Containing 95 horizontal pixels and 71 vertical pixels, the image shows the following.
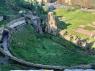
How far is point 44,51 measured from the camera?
4841 centimetres

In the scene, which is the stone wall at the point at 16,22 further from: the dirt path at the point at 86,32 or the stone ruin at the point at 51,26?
the dirt path at the point at 86,32

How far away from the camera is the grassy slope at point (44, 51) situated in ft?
148

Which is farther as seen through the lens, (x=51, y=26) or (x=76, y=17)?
(x=76, y=17)

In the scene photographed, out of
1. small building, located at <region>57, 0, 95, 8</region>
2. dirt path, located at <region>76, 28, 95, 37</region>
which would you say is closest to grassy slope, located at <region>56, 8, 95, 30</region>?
dirt path, located at <region>76, 28, 95, 37</region>

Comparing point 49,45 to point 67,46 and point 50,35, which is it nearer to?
point 67,46

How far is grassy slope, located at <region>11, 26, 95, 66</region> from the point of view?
45250 mm

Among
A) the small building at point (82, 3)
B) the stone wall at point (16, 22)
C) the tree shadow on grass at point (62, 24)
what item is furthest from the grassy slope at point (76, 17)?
the stone wall at point (16, 22)

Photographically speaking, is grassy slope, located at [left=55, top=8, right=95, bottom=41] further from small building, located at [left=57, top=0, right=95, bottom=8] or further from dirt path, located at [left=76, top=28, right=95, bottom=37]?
small building, located at [left=57, top=0, right=95, bottom=8]

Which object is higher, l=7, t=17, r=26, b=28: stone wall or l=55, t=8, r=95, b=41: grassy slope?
l=7, t=17, r=26, b=28: stone wall

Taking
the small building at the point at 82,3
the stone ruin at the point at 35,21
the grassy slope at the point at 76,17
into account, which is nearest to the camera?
the stone ruin at the point at 35,21

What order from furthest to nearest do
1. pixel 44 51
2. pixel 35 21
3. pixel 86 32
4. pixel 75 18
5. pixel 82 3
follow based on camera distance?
pixel 82 3
pixel 75 18
pixel 35 21
pixel 86 32
pixel 44 51

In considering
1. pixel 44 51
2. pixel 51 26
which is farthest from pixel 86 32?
pixel 44 51

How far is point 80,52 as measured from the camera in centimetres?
5062

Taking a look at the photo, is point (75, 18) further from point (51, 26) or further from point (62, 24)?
point (51, 26)
